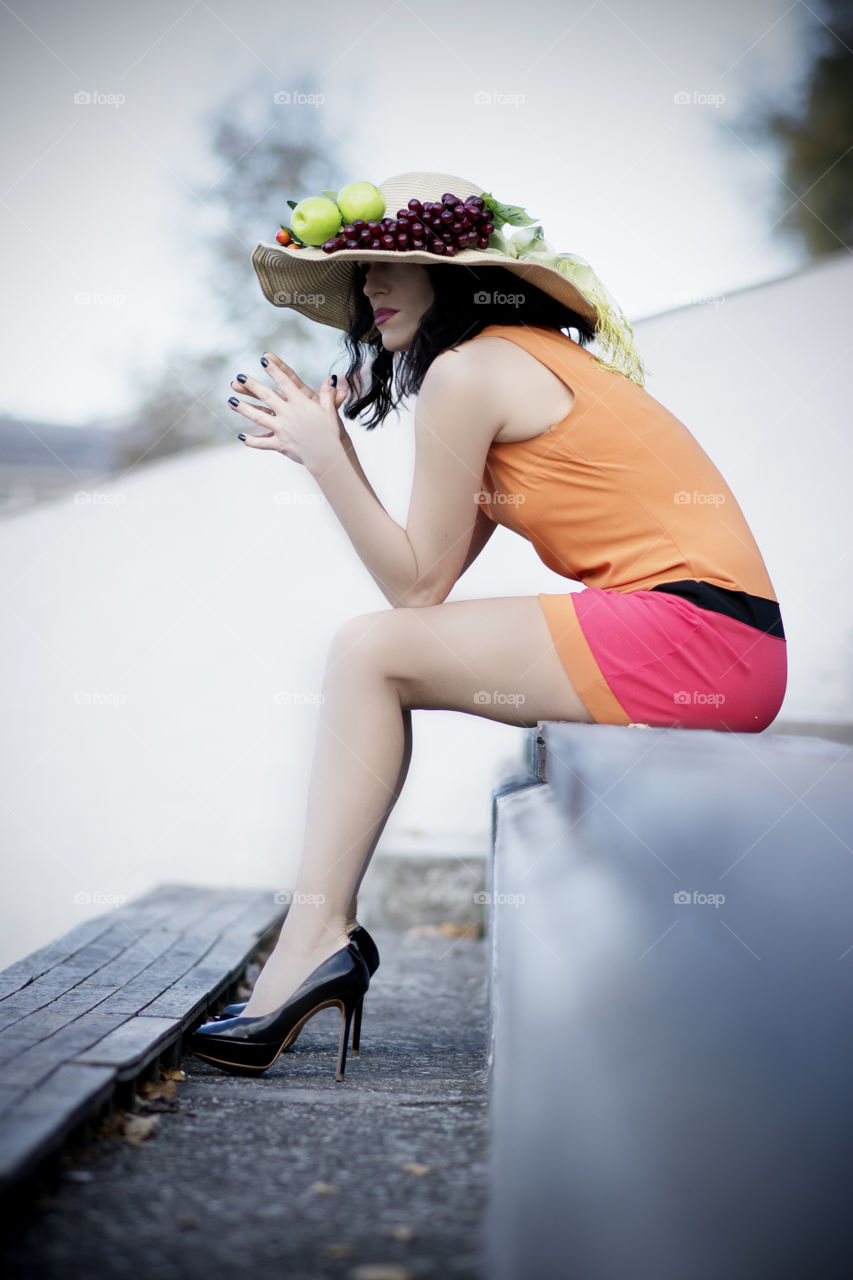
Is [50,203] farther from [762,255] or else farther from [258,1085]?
[258,1085]

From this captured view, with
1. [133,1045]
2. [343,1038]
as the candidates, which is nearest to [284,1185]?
[133,1045]

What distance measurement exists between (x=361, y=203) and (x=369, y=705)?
2.54 ft

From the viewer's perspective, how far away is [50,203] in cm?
539

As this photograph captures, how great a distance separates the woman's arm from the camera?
1560 mm

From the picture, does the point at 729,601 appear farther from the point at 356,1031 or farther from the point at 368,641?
the point at 356,1031

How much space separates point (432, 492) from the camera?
1604 mm

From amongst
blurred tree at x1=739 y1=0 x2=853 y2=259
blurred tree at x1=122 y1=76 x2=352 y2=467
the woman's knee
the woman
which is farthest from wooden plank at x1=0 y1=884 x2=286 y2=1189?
blurred tree at x1=122 y1=76 x2=352 y2=467

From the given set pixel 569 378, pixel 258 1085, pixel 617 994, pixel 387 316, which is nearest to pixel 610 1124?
pixel 617 994

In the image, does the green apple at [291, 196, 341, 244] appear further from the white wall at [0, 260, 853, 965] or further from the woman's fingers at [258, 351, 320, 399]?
the white wall at [0, 260, 853, 965]

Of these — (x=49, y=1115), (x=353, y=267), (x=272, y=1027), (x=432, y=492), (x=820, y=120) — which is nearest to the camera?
(x=49, y=1115)

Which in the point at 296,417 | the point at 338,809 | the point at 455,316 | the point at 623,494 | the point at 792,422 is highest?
the point at 792,422

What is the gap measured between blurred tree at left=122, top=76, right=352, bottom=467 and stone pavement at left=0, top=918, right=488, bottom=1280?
9.32 metres

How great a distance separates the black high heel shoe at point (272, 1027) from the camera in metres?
1.48

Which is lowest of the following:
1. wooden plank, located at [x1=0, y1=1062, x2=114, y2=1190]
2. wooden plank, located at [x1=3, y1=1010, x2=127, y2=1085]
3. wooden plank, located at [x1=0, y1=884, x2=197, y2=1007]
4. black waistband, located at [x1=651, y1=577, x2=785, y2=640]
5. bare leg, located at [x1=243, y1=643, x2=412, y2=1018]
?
wooden plank, located at [x1=0, y1=1062, x2=114, y2=1190]
